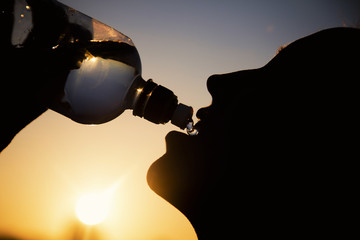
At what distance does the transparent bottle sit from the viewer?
1.23 m

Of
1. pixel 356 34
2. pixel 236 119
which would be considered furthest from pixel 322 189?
pixel 356 34

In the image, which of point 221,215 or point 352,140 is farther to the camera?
Answer: point 221,215

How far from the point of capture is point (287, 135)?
1008 millimetres

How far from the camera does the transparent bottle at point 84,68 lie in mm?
1234

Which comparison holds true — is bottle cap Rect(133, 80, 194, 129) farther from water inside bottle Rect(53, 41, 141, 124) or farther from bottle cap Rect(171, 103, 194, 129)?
water inside bottle Rect(53, 41, 141, 124)

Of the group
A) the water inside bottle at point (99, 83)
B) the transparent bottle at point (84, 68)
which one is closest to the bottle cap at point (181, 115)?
the transparent bottle at point (84, 68)

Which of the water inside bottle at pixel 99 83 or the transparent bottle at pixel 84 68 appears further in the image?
the water inside bottle at pixel 99 83

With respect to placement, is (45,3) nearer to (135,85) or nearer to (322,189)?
(135,85)

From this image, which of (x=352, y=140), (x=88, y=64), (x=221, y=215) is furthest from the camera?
(x=88, y=64)

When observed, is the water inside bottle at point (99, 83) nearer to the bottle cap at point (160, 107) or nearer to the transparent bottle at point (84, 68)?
the transparent bottle at point (84, 68)

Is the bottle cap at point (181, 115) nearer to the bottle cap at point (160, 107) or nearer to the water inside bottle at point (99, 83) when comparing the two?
the bottle cap at point (160, 107)

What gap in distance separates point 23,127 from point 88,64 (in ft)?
1.78

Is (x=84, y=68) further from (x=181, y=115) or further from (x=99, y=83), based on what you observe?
(x=181, y=115)

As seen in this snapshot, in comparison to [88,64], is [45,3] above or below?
above
